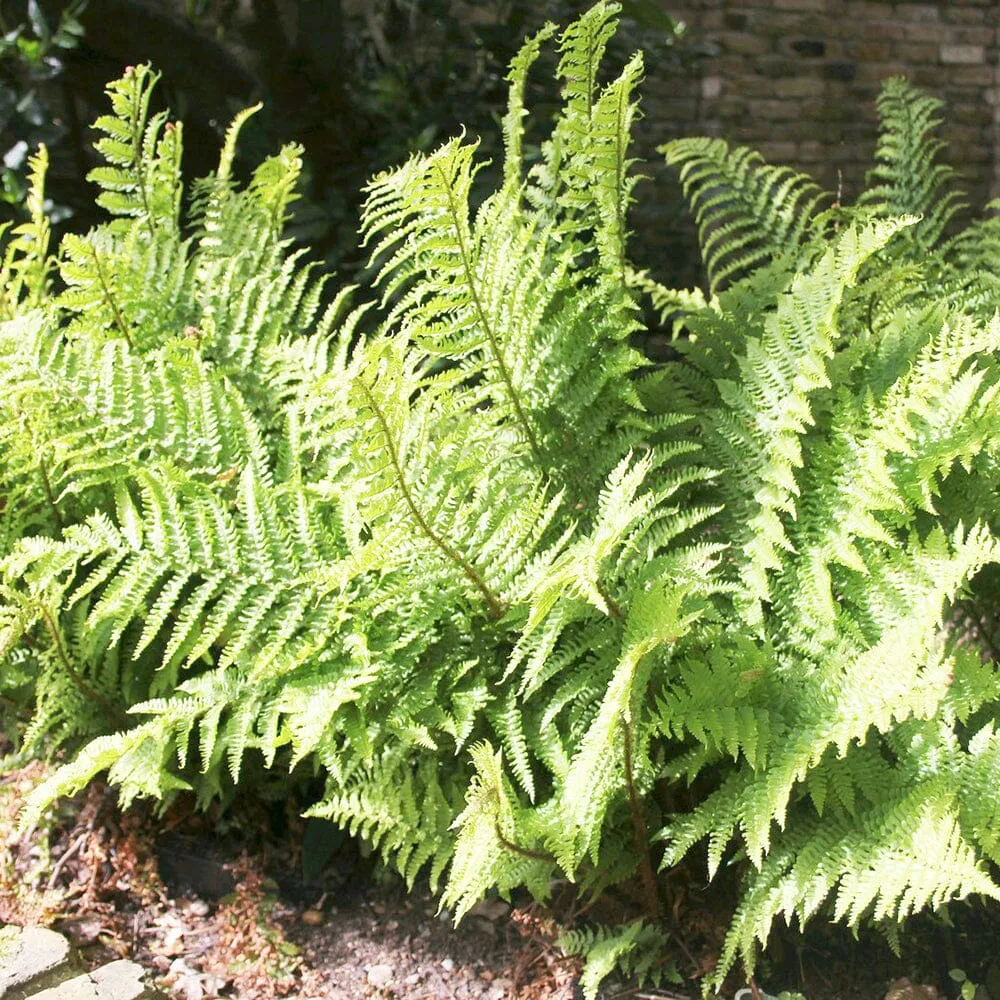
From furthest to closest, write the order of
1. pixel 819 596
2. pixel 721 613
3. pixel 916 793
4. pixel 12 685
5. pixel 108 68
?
1. pixel 108 68
2. pixel 12 685
3. pixel 721 613
4. pixel 819 596
5. pixel 916 793

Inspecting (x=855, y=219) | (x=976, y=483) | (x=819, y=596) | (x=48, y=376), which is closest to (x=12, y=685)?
(x=48, y=376)

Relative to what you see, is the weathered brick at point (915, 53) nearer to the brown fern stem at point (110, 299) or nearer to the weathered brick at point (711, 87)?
the weathered brick at point (711, 87)

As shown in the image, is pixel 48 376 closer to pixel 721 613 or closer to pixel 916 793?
pixel 721 613

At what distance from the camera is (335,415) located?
1.49 metres

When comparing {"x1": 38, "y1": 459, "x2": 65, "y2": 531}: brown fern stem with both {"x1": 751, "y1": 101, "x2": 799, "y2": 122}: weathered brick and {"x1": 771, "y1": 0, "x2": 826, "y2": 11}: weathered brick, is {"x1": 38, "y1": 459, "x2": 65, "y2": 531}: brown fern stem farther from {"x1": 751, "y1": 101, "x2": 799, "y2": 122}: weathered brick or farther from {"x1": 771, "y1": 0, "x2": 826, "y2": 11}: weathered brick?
{"x1": 771, "y1": 0, "x2": 826, "y2": 11}: weathered brick

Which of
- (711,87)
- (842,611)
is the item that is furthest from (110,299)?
(711,87)

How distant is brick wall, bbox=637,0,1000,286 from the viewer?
14.8 ft

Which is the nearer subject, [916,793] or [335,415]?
[916,793]

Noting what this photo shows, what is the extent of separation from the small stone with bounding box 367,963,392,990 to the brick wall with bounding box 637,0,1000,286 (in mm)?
3562

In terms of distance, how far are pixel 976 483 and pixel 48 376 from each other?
1.33 m

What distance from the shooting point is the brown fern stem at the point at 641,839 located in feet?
4.23

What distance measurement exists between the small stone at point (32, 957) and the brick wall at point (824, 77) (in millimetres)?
3686

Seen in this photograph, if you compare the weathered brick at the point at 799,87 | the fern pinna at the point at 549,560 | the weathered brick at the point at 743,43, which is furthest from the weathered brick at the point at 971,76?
the fern pinna at the point at 549,560

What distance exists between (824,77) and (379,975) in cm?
432
